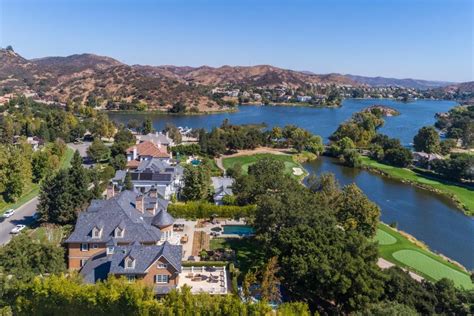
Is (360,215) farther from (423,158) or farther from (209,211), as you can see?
(423,158)

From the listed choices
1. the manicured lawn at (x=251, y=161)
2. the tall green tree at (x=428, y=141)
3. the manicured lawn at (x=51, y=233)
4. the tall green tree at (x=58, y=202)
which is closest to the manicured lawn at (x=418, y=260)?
the manicured lawn at (x=51, y=233)

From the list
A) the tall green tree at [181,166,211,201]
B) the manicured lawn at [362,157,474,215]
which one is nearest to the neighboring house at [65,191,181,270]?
the tall green tree at [181,166,211,201]

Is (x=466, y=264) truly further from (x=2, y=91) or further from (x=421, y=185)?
(x=2, y=91)

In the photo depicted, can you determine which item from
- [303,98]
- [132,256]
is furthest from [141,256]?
[303,98]

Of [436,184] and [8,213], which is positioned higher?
[8,213]

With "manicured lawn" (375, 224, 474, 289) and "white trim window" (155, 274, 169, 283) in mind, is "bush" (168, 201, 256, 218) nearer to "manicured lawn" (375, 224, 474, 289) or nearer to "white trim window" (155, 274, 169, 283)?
"manicured lawn" (375, 224, 474, 289)

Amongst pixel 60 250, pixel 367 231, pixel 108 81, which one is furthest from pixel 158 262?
pixel 108 81
